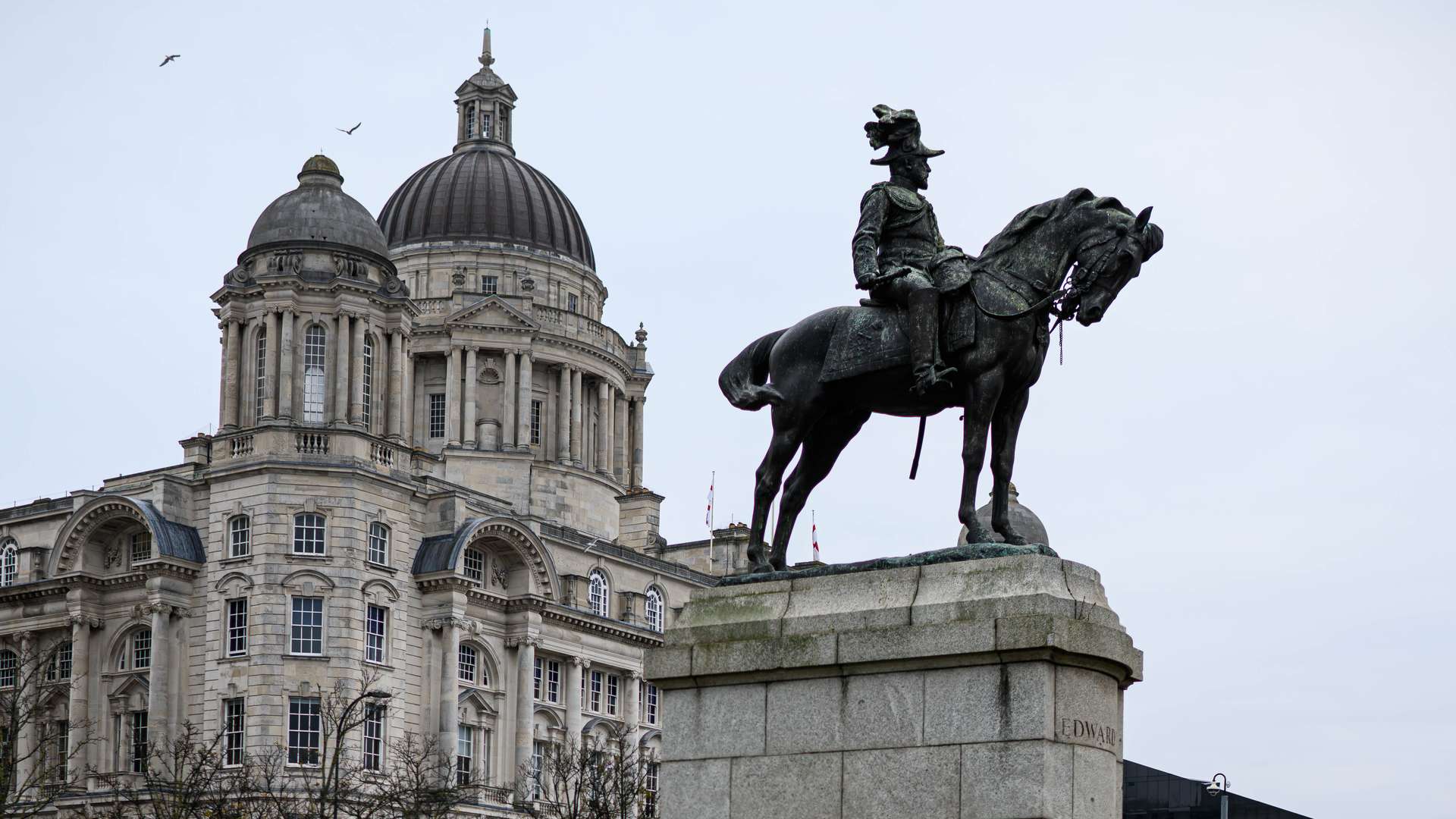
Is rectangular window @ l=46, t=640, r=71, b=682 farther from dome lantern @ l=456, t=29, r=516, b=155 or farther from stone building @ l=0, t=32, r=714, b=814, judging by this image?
dome lantern @ l=456, t=29, r=516, b=155

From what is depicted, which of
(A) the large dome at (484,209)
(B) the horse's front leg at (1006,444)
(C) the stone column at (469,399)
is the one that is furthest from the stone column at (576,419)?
(B) the horse's front leg at (1006,444)

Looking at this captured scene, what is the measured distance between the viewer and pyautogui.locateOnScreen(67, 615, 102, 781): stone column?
3391 inches

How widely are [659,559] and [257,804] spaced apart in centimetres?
4062

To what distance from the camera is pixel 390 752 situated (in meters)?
84.8

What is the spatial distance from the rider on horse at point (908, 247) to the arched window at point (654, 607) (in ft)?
272

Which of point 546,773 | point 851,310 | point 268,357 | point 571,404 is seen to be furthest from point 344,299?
point 851,310

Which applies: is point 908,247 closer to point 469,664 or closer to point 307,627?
point 307,627

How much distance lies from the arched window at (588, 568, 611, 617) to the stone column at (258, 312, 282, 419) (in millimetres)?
18400

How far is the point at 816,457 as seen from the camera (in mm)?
21172

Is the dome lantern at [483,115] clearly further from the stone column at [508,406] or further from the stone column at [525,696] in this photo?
the stone column at [525,696]

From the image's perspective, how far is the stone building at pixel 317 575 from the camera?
8369 centimetres

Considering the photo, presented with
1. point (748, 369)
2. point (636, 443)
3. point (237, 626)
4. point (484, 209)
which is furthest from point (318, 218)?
point (748, 369)

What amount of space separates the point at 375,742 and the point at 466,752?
6.39 meters

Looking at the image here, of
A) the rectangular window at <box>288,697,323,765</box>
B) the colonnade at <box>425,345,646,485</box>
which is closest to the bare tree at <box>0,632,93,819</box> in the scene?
the rectangular window at <box>288,697,323,765</box>
